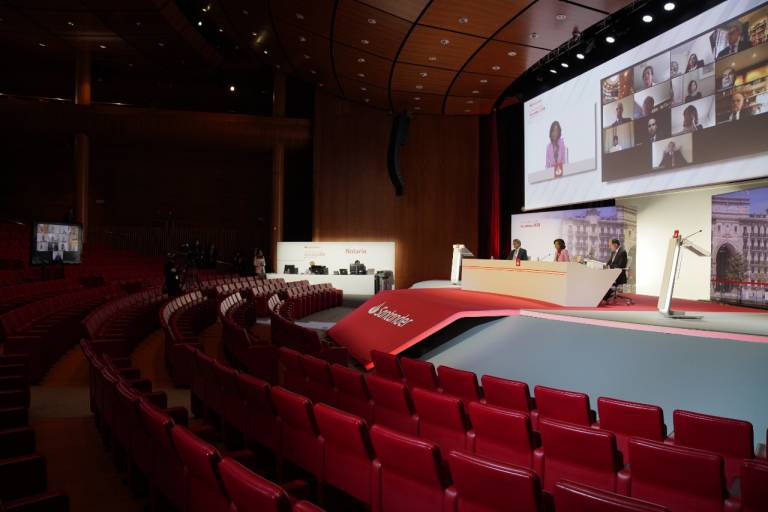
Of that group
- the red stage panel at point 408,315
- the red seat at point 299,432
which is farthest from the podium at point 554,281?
the red seat at point 299,432

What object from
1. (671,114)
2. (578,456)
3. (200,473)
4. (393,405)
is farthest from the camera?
(671,114)

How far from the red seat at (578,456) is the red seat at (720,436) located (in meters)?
0.48

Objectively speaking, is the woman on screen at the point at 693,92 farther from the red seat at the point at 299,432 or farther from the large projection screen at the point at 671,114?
the red seat at the point at 299,432

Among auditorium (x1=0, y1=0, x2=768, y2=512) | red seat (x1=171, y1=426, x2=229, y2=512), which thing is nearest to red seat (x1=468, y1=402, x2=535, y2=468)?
auditorium (x1=0, y1=0, x2=768, y2=512)

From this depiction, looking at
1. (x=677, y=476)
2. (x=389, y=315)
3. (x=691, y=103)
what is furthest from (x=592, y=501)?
(x=691, y=103)

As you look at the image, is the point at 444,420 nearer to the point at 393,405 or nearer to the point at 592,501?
the point at 393,405

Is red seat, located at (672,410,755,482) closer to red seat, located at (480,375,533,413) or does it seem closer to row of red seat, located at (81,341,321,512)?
red seat, located at (480,375,533,413)

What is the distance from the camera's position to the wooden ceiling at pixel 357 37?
911cm

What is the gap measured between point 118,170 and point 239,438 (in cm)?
1712

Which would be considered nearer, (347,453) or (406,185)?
(347,453)

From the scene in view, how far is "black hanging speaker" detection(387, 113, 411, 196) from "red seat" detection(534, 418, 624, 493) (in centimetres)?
1341

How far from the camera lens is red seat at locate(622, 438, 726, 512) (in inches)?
80.9

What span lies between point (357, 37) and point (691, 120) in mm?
6343

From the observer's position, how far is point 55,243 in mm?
9562
